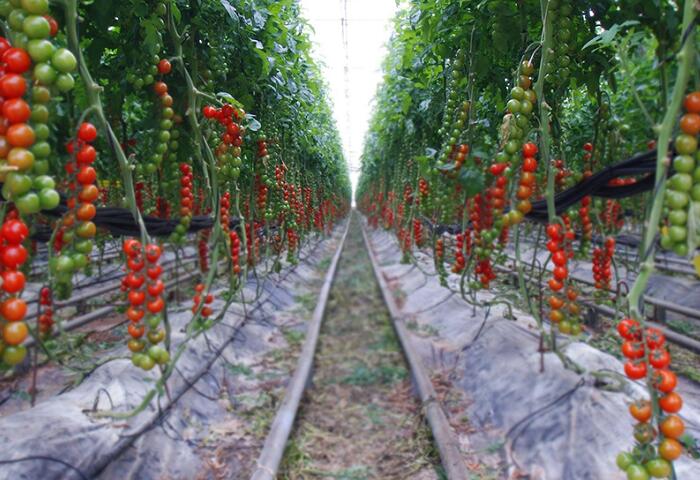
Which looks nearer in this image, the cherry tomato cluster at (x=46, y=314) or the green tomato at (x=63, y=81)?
the green tomato at (x=63, y=81)

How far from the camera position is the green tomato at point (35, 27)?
1.04 meters

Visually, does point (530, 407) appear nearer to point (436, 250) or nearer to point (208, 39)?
point (436, 250)

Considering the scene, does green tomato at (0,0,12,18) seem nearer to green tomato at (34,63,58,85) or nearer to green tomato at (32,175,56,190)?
green tomato at (34,63,58,85)

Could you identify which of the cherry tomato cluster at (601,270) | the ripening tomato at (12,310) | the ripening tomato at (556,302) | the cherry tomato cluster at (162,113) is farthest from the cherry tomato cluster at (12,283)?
the cherry tomato cluster at (601,270)

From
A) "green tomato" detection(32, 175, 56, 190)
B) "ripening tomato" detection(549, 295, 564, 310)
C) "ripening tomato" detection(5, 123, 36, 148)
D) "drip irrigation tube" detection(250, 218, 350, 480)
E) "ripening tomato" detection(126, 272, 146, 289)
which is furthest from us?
"drip irrigation tube" detection(250, 218, 350, 480)

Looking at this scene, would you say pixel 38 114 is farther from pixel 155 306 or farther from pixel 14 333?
pixel 155 306

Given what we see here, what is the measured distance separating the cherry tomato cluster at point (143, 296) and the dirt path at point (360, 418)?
1648mm

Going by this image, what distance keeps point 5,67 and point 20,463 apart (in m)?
1.70

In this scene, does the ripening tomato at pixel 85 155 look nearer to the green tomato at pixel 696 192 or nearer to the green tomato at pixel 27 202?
the green tomato at pixel 27 202

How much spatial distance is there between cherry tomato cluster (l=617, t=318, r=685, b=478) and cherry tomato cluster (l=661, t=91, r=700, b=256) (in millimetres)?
224

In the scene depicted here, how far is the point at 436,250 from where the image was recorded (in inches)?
174

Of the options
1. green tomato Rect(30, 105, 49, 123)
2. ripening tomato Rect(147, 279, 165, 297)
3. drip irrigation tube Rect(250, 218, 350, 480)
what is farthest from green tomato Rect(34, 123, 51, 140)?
drip irrigation tube Rect(250, 218, 350, 480)

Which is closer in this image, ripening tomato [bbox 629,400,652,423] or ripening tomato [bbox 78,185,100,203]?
ripening tomato [bbox 629,400,652,423]

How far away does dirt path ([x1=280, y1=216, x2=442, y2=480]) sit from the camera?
299 cm
